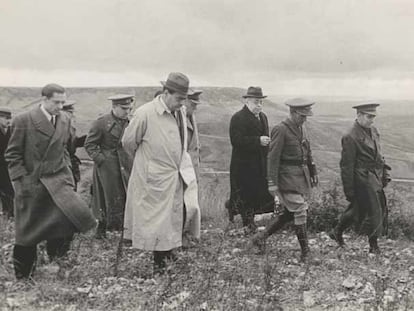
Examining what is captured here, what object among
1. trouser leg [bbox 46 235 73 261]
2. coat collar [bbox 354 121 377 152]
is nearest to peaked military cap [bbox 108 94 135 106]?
trouser leg [bbox 46 235 73 261]

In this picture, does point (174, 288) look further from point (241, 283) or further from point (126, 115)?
point (126, 115)

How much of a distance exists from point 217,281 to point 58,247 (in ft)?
5.52

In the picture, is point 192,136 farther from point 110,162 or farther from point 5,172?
point 5,172

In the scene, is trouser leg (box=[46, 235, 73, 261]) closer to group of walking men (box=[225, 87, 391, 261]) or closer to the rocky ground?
the rocky ground

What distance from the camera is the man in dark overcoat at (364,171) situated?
780cm

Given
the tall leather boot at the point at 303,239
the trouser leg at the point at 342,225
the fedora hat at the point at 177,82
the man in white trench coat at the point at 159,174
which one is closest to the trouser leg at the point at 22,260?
the man in white trench coat at the point at 159,174

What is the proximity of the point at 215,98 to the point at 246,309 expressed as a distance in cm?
2856

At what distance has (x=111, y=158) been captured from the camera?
888 centimetres

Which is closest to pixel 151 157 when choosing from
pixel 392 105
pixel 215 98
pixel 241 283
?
pixel 241 283

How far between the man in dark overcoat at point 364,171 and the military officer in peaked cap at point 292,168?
528mm

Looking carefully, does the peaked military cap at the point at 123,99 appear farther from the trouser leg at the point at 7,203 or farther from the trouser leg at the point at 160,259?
the trouser leg at the point at 7,203

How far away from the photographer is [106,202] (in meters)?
8.93

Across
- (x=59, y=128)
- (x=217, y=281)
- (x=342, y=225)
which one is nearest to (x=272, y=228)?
(x=342, y=225)

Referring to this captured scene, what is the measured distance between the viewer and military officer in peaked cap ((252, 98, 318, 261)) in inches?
293
